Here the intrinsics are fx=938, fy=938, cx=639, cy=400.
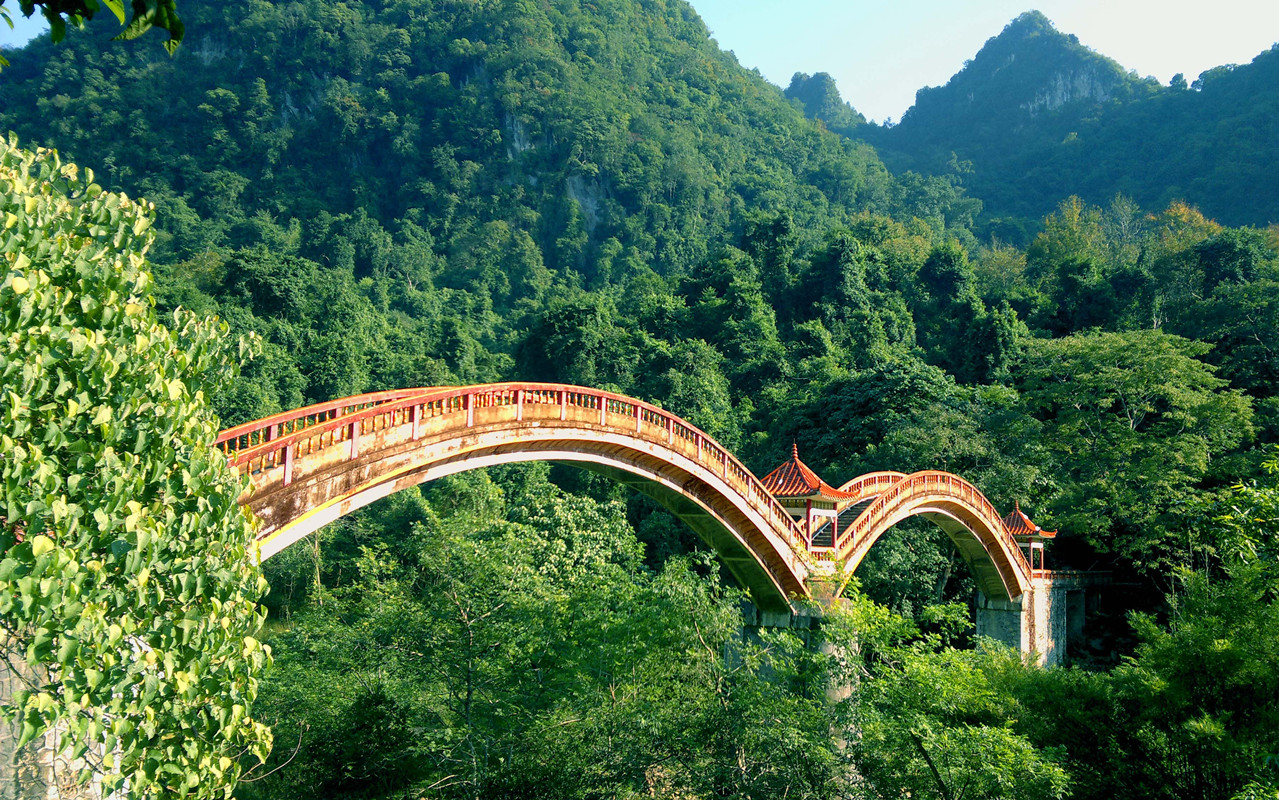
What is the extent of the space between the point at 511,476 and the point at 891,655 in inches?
970

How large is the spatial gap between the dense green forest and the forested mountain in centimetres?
78

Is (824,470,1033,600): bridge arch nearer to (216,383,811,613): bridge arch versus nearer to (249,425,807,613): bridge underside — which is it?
(249,425,807,613): bridge underside

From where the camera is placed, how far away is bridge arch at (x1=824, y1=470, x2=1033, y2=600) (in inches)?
723

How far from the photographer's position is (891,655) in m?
12.0

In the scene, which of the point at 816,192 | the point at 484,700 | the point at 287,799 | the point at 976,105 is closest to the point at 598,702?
the point at 484,700

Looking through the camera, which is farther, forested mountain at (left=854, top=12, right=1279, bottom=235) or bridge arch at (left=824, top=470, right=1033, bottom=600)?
forested mountain at (left=854, top=12, right=1279, bottom=235)

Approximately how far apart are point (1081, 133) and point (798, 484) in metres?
79.0

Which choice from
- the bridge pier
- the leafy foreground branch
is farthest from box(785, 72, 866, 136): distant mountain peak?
the leafy foreground branch

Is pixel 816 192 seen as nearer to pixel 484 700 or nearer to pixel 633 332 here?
pixel 633 332

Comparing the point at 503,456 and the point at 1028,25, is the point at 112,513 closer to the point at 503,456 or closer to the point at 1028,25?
the point at 503,456

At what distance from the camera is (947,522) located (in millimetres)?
23438

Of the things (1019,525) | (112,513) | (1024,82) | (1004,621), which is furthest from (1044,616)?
(1024,82)

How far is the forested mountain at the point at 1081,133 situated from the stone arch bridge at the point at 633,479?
Result: 165ft

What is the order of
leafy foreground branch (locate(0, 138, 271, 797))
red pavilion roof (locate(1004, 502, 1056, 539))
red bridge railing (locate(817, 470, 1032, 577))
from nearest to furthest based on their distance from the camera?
leafy foreground branch (locate(0, 138, 271, 797))
red bridge railing (locate(817, 470, 1032, 577))
red pavilion roof (locate(1004, 502, 1056, 539))
